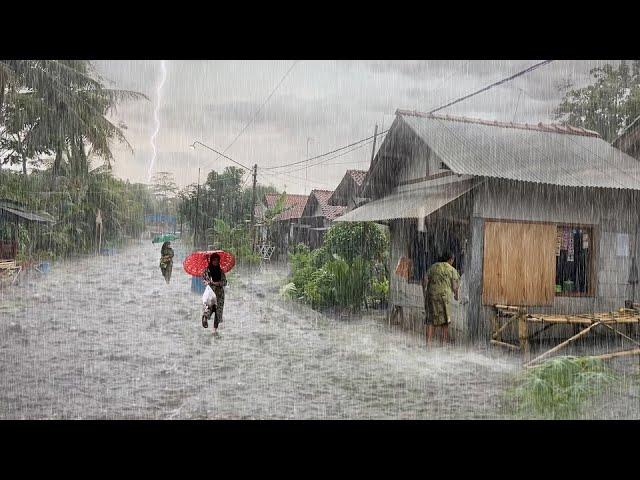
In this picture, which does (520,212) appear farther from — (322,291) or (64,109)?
(64,109)

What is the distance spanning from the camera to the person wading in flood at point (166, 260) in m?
7.08

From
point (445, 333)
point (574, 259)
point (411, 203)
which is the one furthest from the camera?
point (574, 259)

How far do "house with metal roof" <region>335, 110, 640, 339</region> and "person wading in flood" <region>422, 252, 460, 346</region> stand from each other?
238mm

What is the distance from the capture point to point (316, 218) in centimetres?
845

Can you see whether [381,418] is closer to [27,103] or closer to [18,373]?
[18,373]

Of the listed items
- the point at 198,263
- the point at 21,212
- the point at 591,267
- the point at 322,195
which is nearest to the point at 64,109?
the point at 21,212

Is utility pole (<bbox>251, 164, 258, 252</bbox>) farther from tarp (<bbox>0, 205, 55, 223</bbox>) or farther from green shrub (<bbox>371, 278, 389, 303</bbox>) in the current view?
tarp (<bbox>0, 205, 55, 223</bbox>)

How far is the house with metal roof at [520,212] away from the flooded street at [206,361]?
3.23 feet

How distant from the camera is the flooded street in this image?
4223 millimetres

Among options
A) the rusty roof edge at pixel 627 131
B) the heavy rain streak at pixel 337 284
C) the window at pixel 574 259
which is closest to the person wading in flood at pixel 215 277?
the heavy rain streak at pixel 337 284

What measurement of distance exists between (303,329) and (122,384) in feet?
6.96

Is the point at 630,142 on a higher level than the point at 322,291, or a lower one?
higher

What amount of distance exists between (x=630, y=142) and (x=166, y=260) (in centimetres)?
662

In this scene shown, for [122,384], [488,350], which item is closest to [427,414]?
[488,350]
